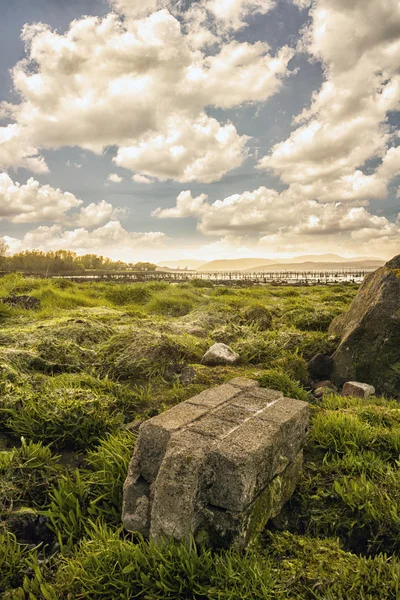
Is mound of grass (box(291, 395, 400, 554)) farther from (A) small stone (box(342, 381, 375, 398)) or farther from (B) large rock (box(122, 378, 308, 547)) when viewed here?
(A) small stone (box(342, 381, 375, 398))

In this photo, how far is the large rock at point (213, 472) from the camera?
2281 millimetres

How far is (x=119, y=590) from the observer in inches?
84.0

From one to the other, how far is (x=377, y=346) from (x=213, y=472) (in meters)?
4.71

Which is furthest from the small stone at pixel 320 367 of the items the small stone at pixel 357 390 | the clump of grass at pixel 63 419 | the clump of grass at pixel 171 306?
the clump of grass at pixel 171 306

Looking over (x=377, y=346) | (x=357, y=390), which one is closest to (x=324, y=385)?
(x=357, y=390)

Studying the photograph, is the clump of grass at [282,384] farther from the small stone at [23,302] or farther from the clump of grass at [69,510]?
the small stone at [23,302]

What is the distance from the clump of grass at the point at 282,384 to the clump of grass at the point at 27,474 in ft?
8.82

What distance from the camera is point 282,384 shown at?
16.0 feet

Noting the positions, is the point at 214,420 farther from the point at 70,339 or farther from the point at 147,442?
the point at 70,339

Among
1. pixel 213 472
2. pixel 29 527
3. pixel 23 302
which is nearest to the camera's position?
pixel 213 472

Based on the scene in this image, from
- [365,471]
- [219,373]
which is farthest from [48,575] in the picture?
[219,373]

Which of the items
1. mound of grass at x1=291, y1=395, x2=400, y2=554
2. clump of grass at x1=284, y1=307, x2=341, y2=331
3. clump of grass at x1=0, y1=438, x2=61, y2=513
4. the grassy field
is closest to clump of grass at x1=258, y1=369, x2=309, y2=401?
the grassy field

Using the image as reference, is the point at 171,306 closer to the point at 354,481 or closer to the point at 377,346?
the point at 377,346

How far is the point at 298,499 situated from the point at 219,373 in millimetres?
2545
